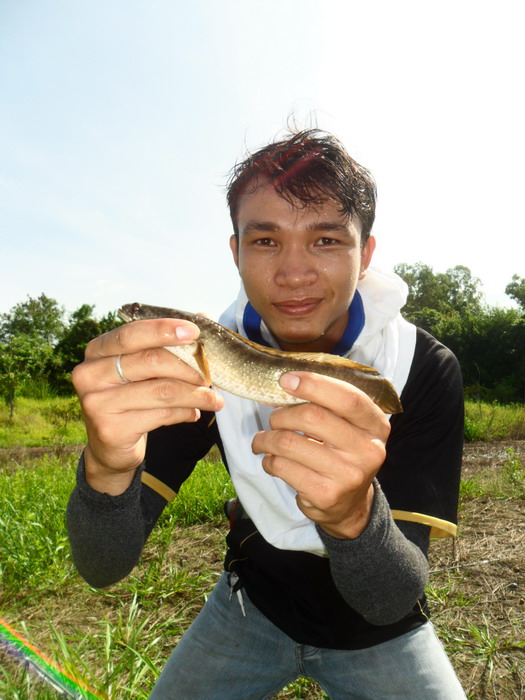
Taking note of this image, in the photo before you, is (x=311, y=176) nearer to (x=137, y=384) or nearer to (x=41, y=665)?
(x=137, y=384)

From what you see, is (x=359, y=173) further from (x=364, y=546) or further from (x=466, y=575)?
(x=466, y=575)

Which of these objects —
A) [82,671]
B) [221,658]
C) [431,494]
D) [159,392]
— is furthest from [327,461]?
[82,671]

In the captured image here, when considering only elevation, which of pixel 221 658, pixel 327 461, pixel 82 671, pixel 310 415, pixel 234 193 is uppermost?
pixel 234 193

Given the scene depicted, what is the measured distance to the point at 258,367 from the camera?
1912mm

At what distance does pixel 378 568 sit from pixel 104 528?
137 cm

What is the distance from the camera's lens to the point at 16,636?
10.8 ft

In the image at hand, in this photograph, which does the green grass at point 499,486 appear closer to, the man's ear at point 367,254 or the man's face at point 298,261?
the man's ear at point 367,254

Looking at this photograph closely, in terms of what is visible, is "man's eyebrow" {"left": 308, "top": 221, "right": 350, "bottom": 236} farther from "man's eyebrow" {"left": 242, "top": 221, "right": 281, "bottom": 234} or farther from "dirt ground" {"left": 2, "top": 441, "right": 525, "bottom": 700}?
"dirt ground" {"left": 2, "top": 441, "right": 525, "bottom": 700}

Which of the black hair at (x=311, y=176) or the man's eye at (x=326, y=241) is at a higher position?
the black hair at (x=311, y=176)

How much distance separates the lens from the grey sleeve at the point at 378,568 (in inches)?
75.4

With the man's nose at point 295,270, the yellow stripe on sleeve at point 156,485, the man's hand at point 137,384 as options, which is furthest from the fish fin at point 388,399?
the yellow stripe on sleeve at point 156,485

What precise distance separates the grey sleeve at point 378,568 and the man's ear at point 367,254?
1.71 meters

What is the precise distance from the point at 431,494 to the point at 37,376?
23.5m

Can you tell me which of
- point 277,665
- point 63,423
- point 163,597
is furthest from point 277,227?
point 63,423
